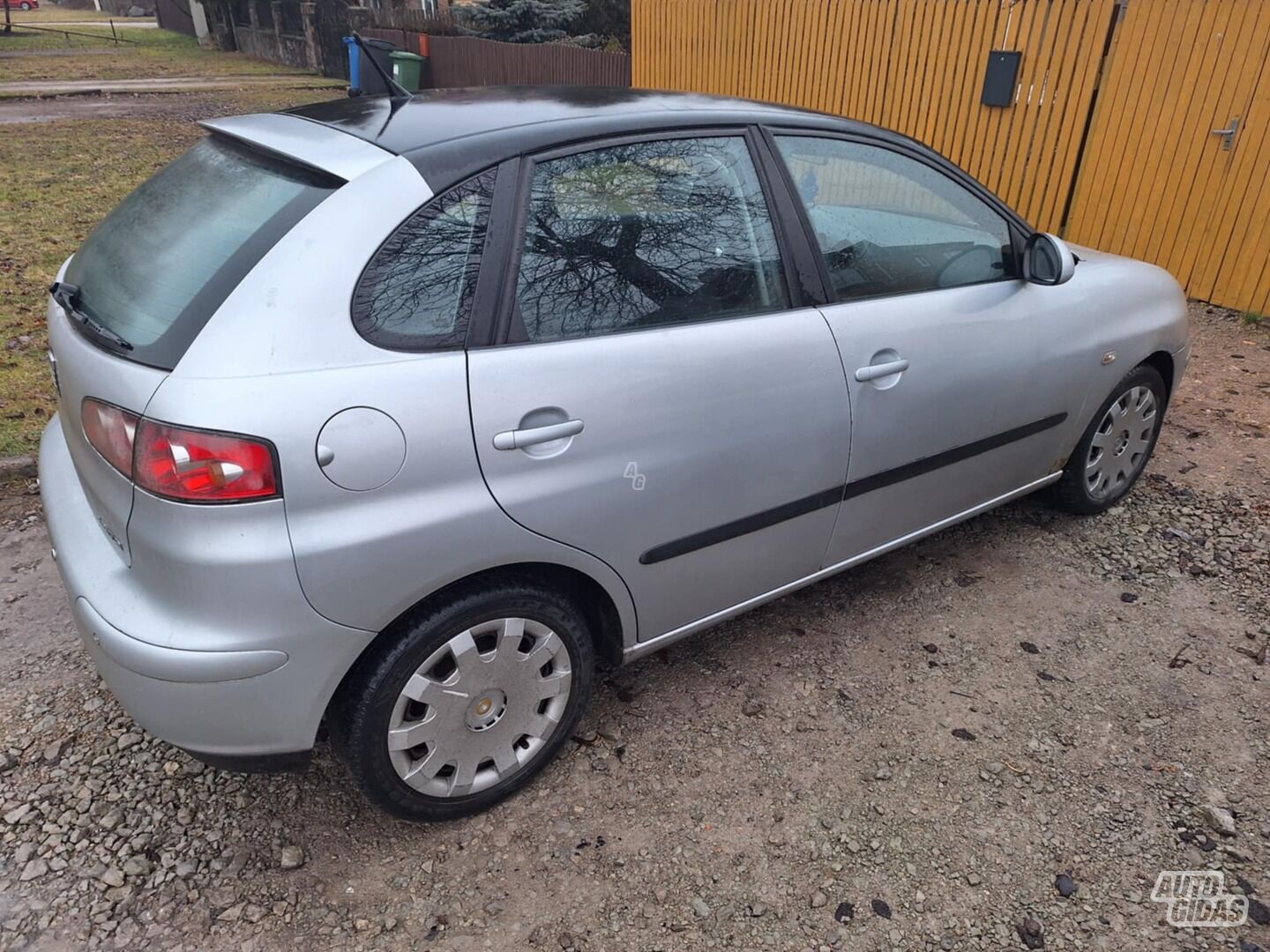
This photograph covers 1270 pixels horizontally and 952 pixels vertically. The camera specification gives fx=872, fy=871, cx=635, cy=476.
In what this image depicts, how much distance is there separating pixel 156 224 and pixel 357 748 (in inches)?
56.0

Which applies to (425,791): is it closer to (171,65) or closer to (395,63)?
(395,63)

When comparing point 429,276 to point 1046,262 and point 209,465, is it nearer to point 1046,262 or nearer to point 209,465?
point 209,465

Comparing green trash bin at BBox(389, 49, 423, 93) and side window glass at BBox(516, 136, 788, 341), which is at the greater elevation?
side window glass at BBox(516, 136, 788, 341)

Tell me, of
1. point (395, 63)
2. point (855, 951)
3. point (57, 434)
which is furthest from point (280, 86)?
point (855, 951)

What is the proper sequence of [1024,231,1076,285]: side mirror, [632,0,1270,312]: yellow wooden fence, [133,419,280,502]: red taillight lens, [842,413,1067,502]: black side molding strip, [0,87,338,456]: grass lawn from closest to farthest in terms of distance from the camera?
1. [133,419,280,502]: red taillight lens
2. [842,413,1067,502]: black side molding strip
3. [1024,231,1076,285]: side mirror
4. [0,87,338,456]: grass lawn
5. [632,0,1270,312]: yellow wooden fence

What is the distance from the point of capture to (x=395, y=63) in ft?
53.7

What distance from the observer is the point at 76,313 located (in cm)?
215

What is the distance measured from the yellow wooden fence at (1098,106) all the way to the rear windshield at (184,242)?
A: 20.2ft

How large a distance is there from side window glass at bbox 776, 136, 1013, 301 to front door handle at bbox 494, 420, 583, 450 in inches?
40.5

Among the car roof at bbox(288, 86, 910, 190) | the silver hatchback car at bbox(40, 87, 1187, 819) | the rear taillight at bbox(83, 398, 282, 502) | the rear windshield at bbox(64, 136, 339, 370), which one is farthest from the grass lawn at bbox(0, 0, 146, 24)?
the rear taillight at bbox(83, 398, 282, 502)

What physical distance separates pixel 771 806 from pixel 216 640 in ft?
4.93

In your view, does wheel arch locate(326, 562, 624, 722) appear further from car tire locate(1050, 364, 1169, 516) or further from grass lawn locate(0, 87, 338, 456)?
grass lawn locate(0, 87, 338, 456)

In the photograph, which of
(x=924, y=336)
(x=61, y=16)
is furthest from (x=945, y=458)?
(x=61, y=16)

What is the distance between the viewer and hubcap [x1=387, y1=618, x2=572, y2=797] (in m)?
2.13
